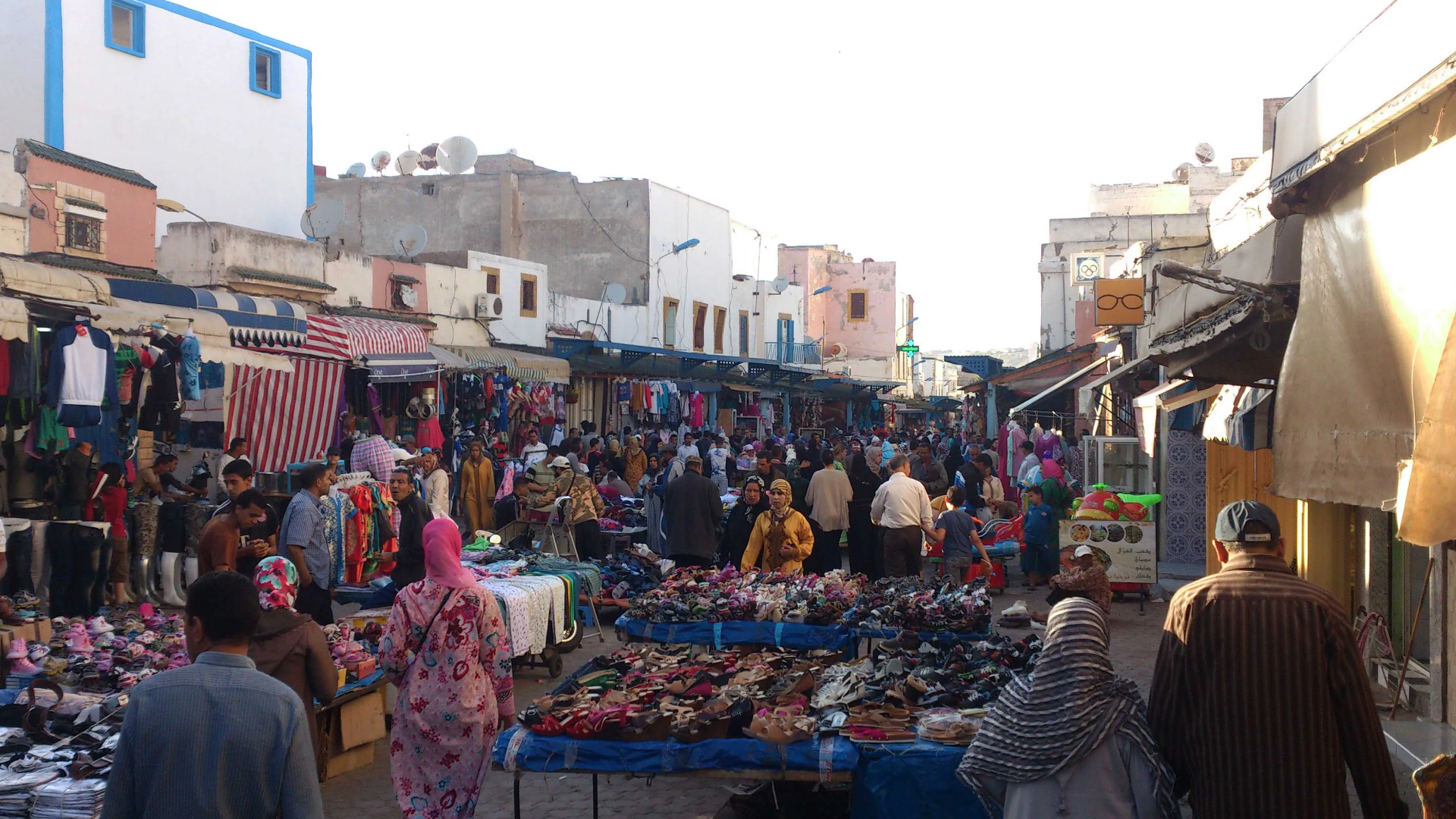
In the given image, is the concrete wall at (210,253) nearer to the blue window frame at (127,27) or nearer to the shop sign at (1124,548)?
the blue window frame at (127,27)

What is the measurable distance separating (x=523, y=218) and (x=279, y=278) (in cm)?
1744

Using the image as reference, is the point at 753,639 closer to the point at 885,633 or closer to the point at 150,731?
the point at 885,633

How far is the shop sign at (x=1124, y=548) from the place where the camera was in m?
12.6

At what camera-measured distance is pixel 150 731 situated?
3023mm

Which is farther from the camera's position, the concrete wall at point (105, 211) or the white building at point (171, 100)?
the white building at point (171, 100)

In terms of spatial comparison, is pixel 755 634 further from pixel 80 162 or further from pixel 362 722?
pixel 80 162

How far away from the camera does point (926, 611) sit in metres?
7.67

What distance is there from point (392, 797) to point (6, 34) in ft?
67.6

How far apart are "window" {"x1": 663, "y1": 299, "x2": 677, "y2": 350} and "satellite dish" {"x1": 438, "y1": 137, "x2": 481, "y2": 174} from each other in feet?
28.5

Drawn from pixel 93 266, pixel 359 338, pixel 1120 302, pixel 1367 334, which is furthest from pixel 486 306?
pixel 1367 334

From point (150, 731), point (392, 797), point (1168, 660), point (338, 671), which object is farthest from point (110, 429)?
point (1168, 660)

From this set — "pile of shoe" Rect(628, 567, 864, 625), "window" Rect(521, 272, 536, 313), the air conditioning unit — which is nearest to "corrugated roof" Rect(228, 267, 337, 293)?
the air conditioning unit

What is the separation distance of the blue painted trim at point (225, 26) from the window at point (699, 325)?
47.7 ft

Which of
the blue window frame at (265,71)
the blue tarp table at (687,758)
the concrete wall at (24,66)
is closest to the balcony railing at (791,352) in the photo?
the blue window frame at (265,71)
